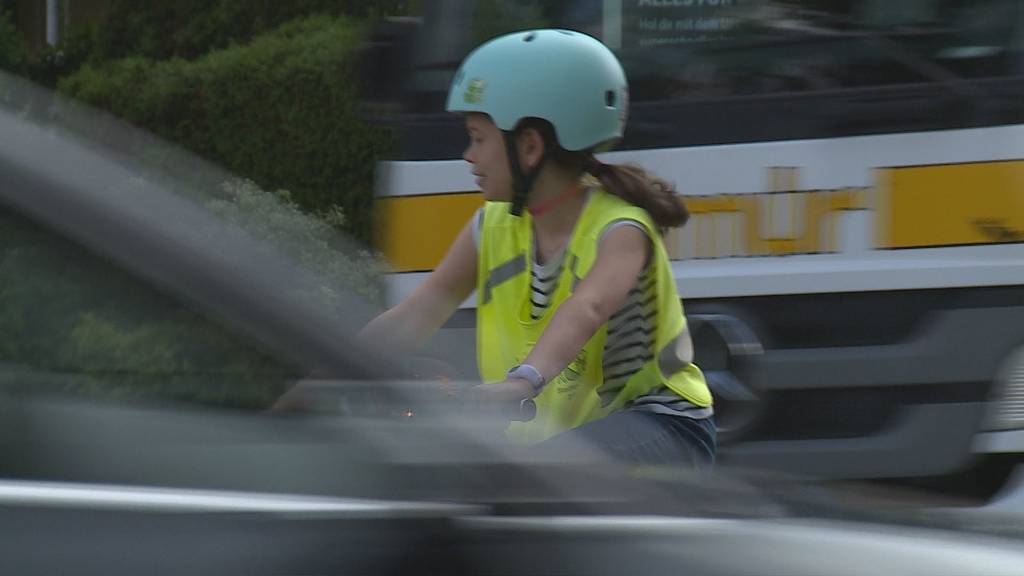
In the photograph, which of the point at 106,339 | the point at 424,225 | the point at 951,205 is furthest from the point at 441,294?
the point at 424,225

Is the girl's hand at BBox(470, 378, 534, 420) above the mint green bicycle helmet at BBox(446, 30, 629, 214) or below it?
below

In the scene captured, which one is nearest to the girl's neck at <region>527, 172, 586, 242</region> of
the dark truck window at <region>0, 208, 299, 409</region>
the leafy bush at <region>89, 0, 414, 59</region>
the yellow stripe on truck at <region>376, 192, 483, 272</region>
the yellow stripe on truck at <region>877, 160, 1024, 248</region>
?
the dark truck window at <region>0, 208, 299, 409</region>

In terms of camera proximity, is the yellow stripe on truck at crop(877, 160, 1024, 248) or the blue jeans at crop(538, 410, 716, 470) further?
the yellow stripe on truck at crop(877, 160, 1024, 248)

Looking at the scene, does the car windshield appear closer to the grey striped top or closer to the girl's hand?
the girl's hand

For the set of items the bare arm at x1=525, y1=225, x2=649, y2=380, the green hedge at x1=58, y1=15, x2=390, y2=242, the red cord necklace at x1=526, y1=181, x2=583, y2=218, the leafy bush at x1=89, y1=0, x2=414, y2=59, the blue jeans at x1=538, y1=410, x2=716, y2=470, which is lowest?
the green hedge at x1=58, y1=15, x2=390, y2=242

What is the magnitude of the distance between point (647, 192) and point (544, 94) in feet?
0.92

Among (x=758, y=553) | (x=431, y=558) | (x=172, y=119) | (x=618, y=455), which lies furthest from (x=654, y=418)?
(x=172, y=119)

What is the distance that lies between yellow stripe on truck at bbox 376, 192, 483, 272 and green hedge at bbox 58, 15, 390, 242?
8788mm

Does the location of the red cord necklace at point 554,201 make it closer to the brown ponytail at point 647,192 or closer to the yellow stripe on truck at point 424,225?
the brown ponytail at point 647,192

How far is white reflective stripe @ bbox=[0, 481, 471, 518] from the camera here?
1.94m

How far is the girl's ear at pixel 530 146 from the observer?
343cm

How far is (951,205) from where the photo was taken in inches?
208

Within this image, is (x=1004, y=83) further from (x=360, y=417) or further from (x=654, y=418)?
(x=360, y=417)

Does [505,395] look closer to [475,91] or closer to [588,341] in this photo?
[588,341]
